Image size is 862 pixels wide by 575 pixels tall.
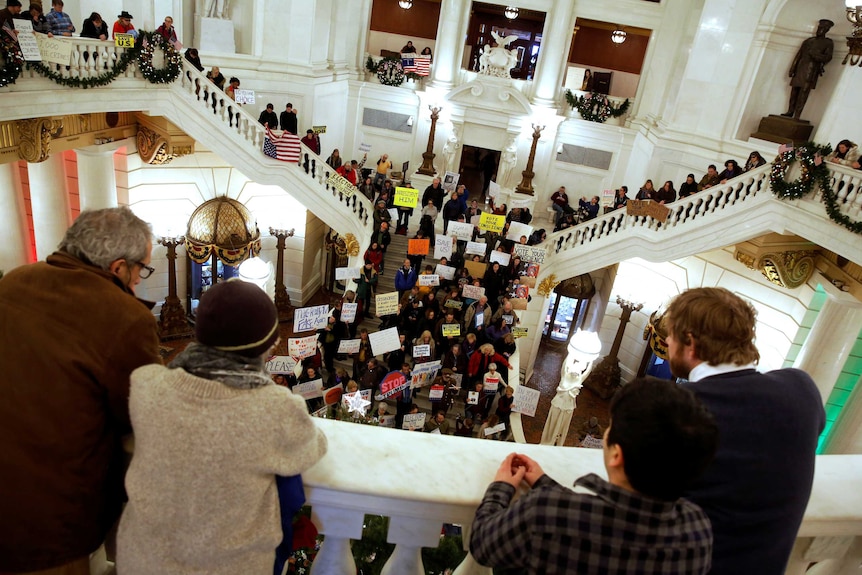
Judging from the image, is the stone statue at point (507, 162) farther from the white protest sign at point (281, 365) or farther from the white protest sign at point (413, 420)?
the white protest sign at point (281, 365)

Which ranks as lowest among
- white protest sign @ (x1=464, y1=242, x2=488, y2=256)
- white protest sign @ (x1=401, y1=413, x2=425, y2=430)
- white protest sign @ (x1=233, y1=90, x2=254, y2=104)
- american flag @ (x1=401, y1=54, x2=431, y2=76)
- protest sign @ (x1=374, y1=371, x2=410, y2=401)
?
white protest sign @ (x1=401, y1=413, x2=425, y2=430)

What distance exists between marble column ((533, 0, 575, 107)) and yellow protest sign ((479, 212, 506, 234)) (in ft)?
25.2

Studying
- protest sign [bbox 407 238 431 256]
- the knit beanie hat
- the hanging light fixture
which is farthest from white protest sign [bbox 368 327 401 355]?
the hanging light fixture

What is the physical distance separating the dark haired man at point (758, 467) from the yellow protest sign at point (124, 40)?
11586mm

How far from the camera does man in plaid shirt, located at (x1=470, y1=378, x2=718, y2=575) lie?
147 centimetres

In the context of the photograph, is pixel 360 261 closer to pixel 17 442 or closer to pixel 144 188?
pixel 144 188

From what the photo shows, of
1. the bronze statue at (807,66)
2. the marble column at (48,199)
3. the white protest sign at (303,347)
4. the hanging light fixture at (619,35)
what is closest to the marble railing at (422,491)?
the white protest sign at (303,347)

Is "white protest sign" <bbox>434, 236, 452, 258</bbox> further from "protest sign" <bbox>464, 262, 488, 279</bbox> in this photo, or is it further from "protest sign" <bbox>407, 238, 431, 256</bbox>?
"protest sign" <bbox>464, 262, 488, 279</bbox>

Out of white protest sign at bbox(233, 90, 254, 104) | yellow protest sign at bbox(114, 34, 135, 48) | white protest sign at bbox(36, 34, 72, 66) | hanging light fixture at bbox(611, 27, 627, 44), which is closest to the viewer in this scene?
white protest sign at bbox(36, 34, 72, 66)

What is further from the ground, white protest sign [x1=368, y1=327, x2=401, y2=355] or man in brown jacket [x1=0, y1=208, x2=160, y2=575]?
man in brown jacket [x1=0, y1=208, x2=160, y2=575]

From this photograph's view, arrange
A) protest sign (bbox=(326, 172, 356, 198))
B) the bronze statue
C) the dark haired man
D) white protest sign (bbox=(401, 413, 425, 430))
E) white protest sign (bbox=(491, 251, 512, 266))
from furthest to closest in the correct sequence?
protest sign (bbox=(326, 172, 356, 198))
the bronze statue
white protest sign (bbox=(491, 251, 512, 266))
white protest sign (bbox=(401, 413, 425, 430))
the dark haired man

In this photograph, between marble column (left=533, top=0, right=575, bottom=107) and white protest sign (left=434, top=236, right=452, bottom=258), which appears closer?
white protest sign (left=434, top=236, right=452, bottom=258)

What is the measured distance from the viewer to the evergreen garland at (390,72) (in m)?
19.8

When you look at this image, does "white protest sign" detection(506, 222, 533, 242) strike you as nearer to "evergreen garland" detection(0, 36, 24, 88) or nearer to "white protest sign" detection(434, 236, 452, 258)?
"white protest sign" detection(434, 236, 452, 258)
